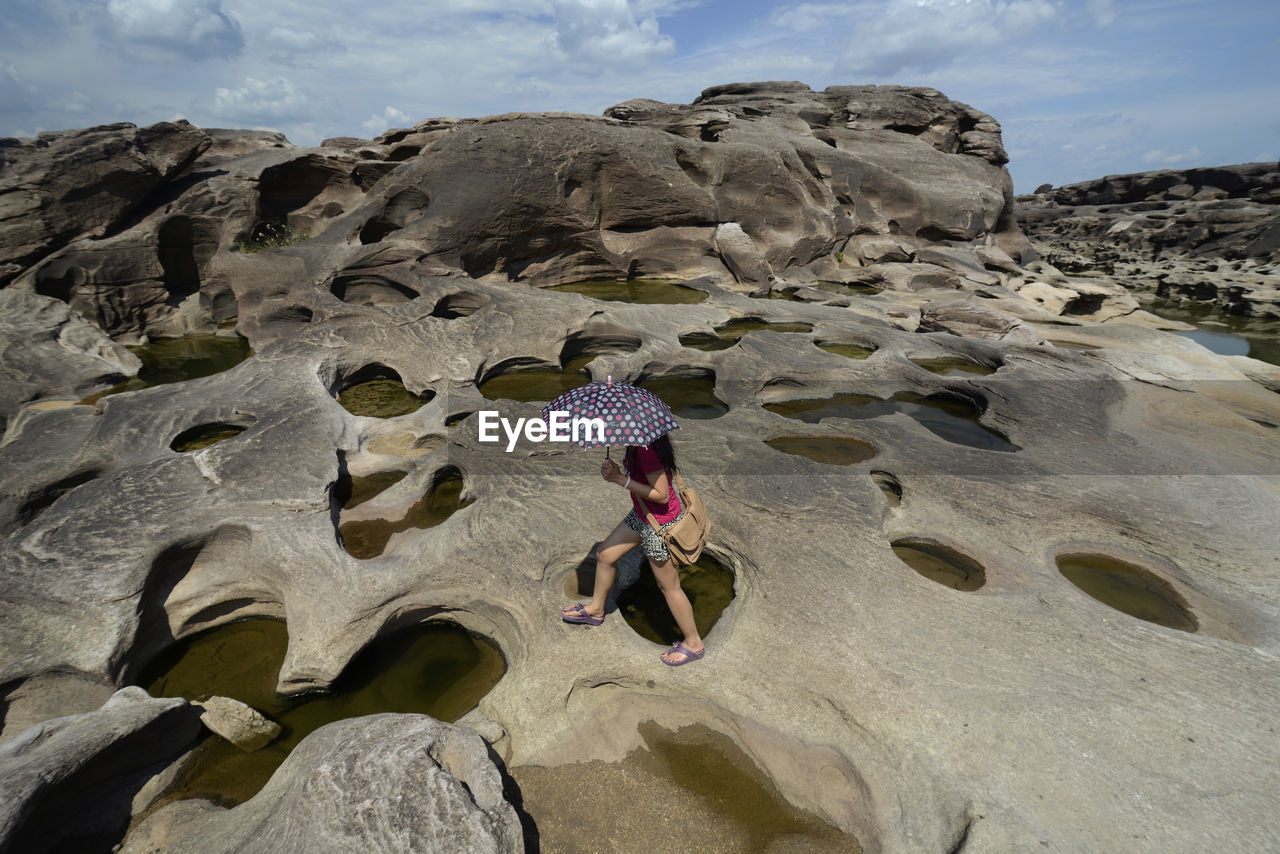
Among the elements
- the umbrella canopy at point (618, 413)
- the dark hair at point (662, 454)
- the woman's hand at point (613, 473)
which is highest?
the umbrella canopy at point (618, 413)

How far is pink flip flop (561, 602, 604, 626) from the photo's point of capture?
4.22m

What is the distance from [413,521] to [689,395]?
462cm

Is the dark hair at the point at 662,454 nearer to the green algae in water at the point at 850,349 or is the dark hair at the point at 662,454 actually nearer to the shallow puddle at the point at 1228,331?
the green algae in water at the point at 850,349

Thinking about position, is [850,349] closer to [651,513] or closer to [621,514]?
[621,514]

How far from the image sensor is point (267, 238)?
45.2 feet

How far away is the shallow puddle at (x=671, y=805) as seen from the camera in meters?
3.11

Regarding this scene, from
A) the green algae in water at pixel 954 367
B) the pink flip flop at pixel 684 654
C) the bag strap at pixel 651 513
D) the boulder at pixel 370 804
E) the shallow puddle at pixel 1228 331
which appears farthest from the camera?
the shallow puddle at pixel 1228 331

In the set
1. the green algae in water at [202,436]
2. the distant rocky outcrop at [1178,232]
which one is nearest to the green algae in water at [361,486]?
the green algae in water at [202,436]

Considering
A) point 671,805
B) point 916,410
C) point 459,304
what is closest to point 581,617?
point 671,805

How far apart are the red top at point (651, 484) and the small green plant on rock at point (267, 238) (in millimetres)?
13029

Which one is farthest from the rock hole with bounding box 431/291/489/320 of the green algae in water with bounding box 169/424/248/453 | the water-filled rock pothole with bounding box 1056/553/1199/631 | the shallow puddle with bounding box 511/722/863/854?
the water-filled rock pothole with bounding box 1056/553/1199/631

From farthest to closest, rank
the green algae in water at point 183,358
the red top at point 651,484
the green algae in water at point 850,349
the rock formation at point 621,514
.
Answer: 1. the green algae in water at point 850,349
2. the green algae in water at point 183,358
3. the red top at point 651,484
4. the rock formation at point 621,514

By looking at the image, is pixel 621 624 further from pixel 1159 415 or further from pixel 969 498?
pixel 1159 415

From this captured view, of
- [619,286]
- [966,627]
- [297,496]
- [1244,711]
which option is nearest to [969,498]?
[966,627]
